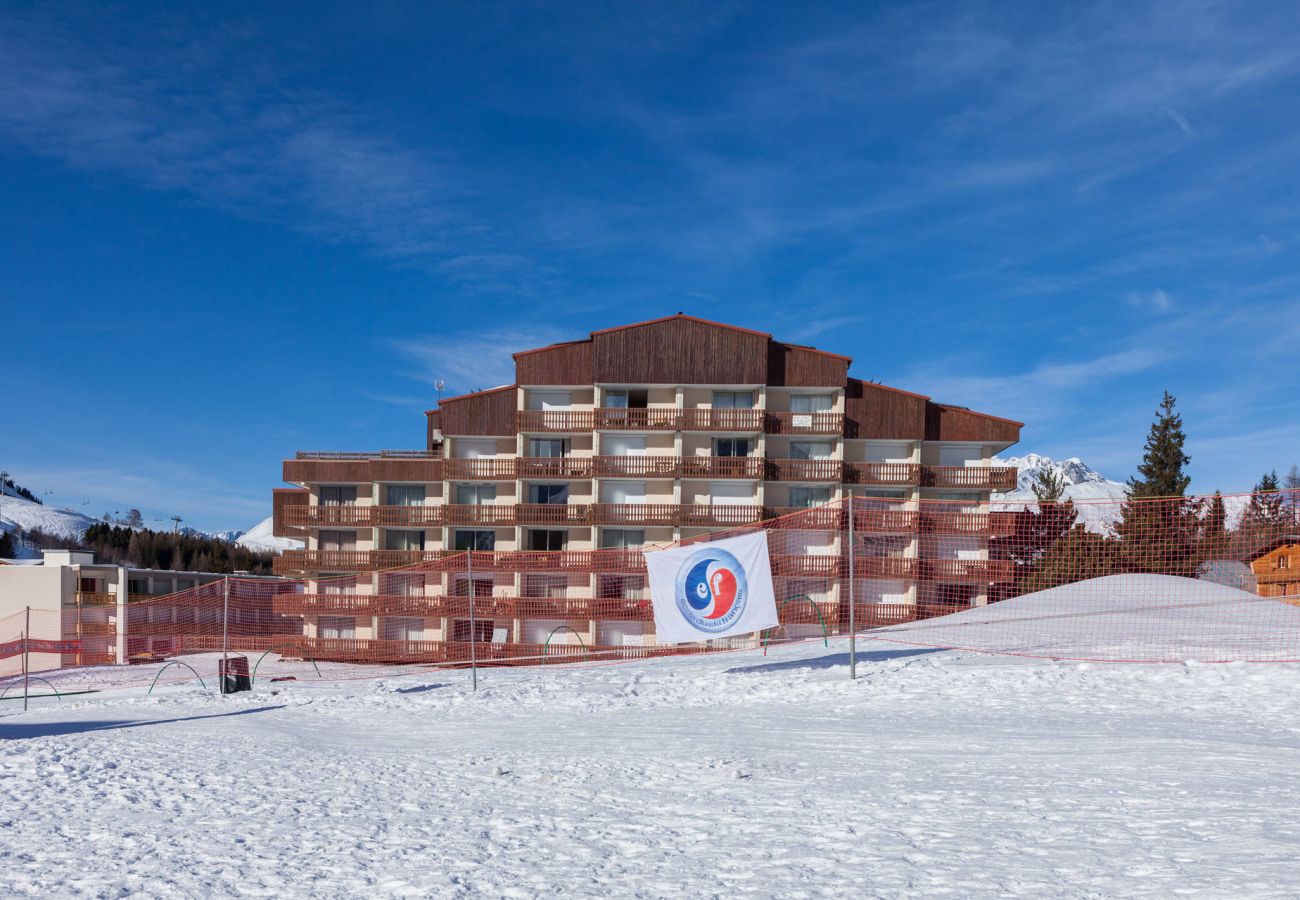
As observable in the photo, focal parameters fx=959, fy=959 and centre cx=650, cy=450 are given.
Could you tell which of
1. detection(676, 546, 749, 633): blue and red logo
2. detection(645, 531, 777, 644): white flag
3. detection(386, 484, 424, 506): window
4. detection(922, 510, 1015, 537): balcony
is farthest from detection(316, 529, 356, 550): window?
detection(676, 546, 749, 633): blue and red logo

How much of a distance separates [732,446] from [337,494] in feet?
63.8

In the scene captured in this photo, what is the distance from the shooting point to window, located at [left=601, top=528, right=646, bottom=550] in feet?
142

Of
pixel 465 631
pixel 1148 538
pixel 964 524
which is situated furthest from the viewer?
pixel 465 631

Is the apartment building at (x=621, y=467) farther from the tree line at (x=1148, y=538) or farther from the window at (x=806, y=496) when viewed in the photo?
the tree line at (x=1148, y=538)

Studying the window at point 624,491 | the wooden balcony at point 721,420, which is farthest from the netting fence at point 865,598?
the wooden balcony at point 721,420

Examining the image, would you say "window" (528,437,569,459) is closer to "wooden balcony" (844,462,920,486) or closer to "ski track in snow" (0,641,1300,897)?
"wooden balcony" (844,462,920,486)

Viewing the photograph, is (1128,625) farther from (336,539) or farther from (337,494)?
(337,494)

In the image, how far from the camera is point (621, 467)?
143 feet

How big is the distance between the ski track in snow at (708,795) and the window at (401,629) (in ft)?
93.0

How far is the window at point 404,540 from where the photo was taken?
46.1 metres

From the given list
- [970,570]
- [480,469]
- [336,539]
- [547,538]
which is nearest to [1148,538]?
[970,570]

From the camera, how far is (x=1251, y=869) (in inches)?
212

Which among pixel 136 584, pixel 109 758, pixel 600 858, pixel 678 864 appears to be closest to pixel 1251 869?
pixel 678 864

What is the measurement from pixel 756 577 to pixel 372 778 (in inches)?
331
